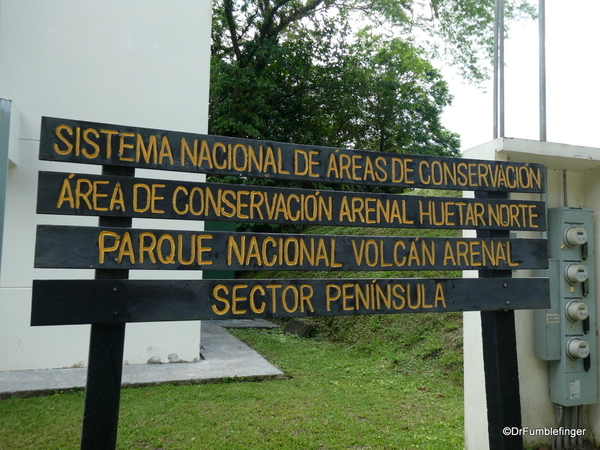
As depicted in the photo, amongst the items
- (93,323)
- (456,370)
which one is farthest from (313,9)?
(93,323)

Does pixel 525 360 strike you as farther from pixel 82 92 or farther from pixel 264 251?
pixel 82 92

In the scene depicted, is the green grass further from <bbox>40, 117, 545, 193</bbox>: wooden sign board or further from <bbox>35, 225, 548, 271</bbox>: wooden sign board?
<bbox>40, 117, 545, 193</bbox>: wooden sign board

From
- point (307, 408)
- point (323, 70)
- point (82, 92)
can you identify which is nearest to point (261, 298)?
point (307, 408)

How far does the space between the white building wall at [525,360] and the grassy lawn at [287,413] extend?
1.32ft

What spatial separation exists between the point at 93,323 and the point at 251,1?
16.8 m

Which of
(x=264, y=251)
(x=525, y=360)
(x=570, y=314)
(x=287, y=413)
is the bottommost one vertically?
(x=287, y=413)

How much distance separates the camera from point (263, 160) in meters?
3.00

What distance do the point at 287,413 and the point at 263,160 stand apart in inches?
117

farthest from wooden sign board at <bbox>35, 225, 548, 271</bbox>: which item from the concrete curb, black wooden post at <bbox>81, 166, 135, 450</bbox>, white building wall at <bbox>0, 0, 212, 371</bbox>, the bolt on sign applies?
white building wall at <bbox>0, 0, 212, 371</bbox>

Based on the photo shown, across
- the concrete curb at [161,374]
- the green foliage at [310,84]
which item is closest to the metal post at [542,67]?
the concrete curb at [161,374]

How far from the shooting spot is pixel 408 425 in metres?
4.61

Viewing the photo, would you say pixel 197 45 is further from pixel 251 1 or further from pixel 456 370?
pixel 251 1

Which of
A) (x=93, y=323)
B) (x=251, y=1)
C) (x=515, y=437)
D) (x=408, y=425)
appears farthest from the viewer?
(x=251, y=1)

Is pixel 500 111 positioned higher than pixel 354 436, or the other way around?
pixel 500 111
